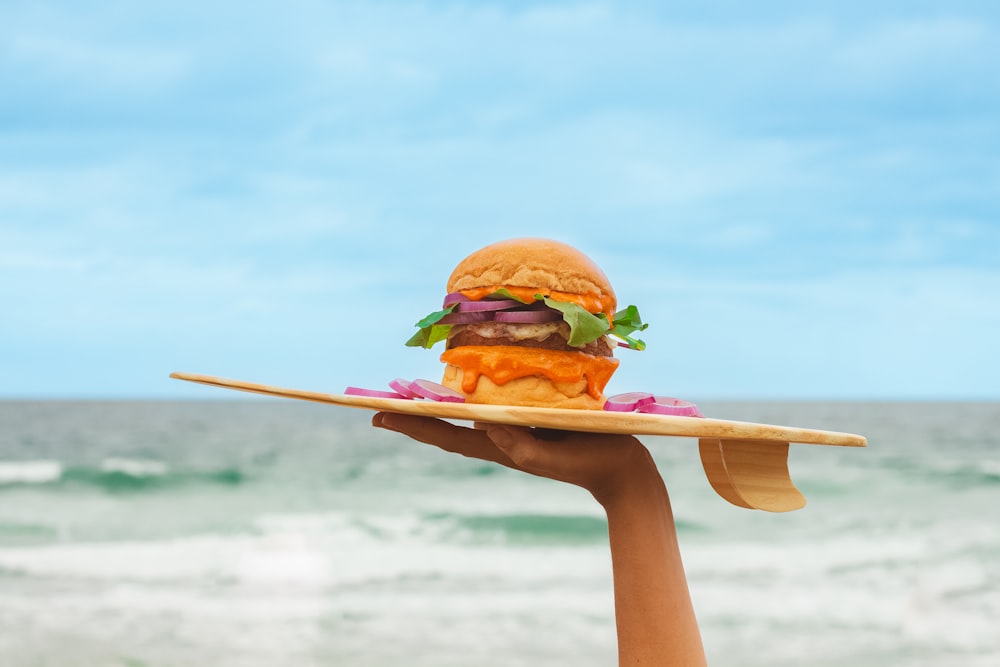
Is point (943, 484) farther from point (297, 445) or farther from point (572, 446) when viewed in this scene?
point (572, 446)

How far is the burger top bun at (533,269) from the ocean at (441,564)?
6.36m

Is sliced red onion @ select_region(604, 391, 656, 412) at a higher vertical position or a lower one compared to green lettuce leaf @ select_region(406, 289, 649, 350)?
lower

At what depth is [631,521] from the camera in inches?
109

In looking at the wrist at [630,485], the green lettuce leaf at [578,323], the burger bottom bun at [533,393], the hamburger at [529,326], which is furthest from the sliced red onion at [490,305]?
the wrist at [630,485]

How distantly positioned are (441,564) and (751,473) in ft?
35.2

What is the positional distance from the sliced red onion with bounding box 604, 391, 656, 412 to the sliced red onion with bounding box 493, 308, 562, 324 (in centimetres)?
41

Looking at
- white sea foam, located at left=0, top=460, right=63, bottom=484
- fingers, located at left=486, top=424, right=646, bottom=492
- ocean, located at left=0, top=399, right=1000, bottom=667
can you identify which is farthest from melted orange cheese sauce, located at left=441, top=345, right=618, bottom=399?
white sea foam, located at left=0, top=460, right=63, bottom=484

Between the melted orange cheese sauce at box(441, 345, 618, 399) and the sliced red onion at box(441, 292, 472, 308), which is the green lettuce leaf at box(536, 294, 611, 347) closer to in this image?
the melted orange cheese sauce at box(441, 345, 618, 399)

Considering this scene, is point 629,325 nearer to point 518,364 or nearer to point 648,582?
point 518,364

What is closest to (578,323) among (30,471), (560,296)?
(560,296)

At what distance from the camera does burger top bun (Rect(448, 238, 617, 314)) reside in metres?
3.18

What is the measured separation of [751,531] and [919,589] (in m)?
3.56

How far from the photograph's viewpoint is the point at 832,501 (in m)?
18.6

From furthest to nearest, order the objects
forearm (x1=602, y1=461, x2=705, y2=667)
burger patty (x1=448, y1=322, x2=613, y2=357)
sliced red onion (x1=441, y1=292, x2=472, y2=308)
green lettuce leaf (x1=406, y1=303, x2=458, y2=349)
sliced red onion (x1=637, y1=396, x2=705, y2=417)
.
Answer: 1. green lettuce leaf (x1=406, y1=303, x2=458, y2=349)
2. sliced red onion (x1=441, y1=292, x2=472, y2=308)
3. burger patty (x1=448, y1=322, x2=613, y2=357)
4. sliced red onion (x1=637, y1=396, x2=705, y2=417)
5. forearm (x1=602, y1=461, x2=705, y2=667)
